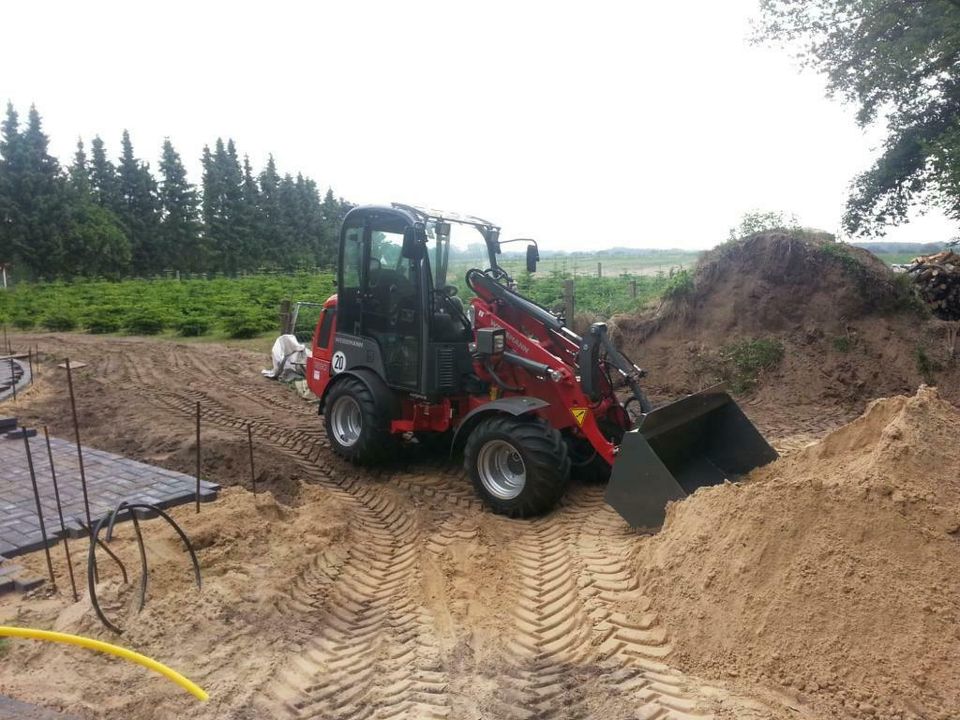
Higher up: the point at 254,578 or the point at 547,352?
the point at 547,352

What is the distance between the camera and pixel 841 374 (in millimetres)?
9273

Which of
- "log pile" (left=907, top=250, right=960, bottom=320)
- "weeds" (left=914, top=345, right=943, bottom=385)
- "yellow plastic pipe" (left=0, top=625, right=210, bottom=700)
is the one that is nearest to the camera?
"yellow plastic pipe" (left=0, top=625, right=210, bottom=700)

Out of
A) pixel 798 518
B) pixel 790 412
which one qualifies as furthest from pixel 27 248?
pixel 798 518

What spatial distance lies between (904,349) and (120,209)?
164 ft

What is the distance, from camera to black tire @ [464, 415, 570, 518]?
5.23 metres

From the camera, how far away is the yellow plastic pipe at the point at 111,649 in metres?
3.08

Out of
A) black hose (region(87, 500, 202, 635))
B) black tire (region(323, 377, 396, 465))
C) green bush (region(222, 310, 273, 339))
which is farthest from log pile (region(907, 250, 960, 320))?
green bush (region(222, 310, 273, 339))

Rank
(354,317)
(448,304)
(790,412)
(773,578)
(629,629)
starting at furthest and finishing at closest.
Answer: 1. (790,412)
2. (354,317)
3. (448,304)
4. (629,629)
5. (773,578)

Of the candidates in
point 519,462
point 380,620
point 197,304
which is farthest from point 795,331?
point 197,304

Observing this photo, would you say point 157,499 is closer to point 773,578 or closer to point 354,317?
point 354,317

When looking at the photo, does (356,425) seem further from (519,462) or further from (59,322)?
(59,322)

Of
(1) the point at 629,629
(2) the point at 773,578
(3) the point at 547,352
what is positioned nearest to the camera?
(2) the point at 773,578

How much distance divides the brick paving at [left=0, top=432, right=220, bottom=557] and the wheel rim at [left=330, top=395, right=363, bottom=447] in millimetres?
1565

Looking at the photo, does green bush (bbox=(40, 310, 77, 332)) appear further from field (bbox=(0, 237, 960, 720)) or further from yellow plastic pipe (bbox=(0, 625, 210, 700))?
yellow plastic pipe (bbox=(0, 625, 210, 700))
